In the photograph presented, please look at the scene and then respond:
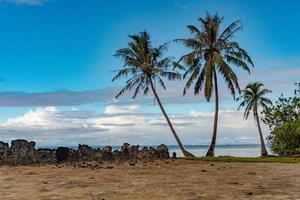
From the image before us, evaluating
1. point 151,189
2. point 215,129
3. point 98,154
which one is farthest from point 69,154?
point 151,189

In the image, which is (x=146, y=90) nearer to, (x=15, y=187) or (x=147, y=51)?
(x=147, y=51)

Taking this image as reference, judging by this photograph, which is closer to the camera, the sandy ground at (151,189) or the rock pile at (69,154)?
the sandy ground at (151,189)

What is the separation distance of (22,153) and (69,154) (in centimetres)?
340

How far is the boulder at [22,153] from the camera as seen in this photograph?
27994 millimetres

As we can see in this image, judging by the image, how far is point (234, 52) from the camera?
3834 centimetres

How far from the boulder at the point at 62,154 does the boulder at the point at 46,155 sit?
0.25 metres

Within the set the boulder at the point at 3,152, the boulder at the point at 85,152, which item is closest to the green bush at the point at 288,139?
the boulder at the point at 85,152

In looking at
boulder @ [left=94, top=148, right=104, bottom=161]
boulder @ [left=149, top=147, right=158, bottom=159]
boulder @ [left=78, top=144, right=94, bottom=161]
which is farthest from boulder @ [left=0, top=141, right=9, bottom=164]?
boulder @ [left=149, top=147, right=158, bottom=159]

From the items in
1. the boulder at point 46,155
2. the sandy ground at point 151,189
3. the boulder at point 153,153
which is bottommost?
the sandy ground at point 151,189

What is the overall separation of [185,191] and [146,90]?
28.4m

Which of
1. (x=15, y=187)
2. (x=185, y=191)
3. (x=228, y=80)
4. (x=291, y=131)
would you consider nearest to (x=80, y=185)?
(x=15, y=187)

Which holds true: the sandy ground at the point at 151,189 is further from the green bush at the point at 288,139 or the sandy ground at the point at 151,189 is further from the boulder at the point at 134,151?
the green bush at the point at 288,139

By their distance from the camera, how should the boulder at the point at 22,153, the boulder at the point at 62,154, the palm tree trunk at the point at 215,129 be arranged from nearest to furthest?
the boulder at the point at 22,153
the boulder at the point at 62,154
the palm tree trunk at the point at 215,129

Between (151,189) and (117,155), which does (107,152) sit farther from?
(151,189)
